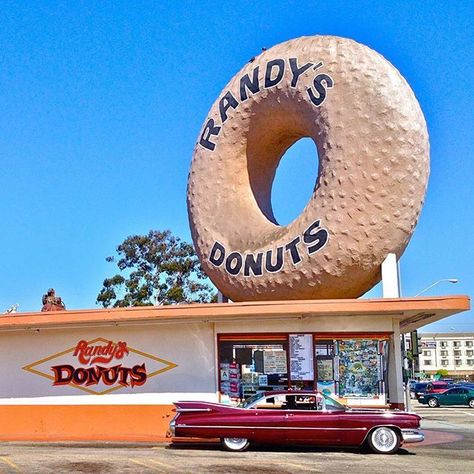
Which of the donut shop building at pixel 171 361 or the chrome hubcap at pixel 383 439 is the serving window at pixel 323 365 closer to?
the donut shop building at pixel 171 361

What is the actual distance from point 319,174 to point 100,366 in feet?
23.4

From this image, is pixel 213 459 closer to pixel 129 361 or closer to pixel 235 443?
pixel 235 443

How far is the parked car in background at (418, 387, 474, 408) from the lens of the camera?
40062 millimetres

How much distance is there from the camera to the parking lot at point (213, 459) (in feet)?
40.0

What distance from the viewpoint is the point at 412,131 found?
1689 cm

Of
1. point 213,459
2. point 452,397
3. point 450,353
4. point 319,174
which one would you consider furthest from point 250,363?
point 450,353

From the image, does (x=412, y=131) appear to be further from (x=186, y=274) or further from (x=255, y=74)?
(x=186, y=274)

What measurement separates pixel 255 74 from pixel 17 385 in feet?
33.0

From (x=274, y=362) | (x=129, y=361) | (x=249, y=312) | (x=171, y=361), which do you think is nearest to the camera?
(x=249, y=312)

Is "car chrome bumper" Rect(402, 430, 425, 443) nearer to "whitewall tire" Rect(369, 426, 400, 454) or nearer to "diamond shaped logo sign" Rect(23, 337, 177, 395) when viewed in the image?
"whitewall tire" Rect(369, 426, 400, 454)

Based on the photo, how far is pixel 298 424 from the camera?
46.6 ft

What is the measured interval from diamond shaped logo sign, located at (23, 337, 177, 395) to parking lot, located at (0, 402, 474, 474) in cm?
222

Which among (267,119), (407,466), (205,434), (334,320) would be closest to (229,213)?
(267,119)

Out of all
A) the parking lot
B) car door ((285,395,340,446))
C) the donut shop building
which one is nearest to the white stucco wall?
the donut shop building
